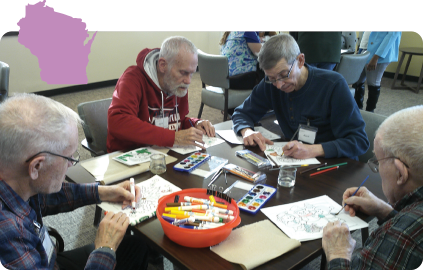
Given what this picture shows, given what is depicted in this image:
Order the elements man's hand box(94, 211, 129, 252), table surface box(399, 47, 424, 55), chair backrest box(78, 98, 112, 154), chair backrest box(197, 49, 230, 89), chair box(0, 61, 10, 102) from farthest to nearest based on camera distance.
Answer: table surface box(399, 47, 424, 55) < chair backrest box(197, 49, 230, 89) < chair box(0, 61, 10, 102) < chair backrest box(78, 98, 112, 154) < man's hand box(94, 211, 129, 252)

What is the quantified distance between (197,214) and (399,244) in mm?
577

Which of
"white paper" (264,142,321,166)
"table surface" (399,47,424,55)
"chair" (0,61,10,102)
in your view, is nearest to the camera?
"white paper" (264,142,321,166)

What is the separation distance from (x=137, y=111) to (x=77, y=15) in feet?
5.40

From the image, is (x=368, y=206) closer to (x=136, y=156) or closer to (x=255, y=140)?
(x=255, y=140)

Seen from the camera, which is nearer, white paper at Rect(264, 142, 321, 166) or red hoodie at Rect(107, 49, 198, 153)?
white paper at Rect(264, 142, 321, 166)

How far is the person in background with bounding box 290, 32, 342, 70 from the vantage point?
3.21 metres

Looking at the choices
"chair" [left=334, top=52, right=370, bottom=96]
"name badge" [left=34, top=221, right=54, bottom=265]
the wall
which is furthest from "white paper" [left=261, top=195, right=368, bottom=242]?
the wall

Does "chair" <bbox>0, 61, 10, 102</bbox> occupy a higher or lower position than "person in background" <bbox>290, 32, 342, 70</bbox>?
lower

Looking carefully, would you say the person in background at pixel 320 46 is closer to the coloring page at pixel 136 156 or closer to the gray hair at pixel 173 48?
the gray hair at pixel 173 48

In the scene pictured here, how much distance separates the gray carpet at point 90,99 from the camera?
2145mm

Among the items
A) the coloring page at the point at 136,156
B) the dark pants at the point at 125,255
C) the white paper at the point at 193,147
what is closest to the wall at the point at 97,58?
the white paper at the point at 193,147

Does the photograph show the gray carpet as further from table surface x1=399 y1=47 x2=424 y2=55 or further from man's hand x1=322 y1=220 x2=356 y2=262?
table surface x1=399 y1=47 x2=424 y2=55

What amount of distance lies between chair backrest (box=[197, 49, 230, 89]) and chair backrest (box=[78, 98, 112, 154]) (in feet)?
5.55

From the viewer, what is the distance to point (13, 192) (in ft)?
3.01
